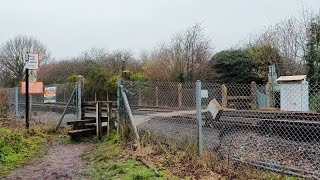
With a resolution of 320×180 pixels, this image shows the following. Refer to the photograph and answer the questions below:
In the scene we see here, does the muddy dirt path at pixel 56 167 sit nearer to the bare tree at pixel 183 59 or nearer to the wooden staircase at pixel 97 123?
the wooden staircase at pixel 97 123

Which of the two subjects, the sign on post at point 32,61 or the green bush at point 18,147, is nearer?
the green bush at point 18,147

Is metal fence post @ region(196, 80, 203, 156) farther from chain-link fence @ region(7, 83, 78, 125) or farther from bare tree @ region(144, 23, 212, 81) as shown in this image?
bare tree @ region(144, 23, 212, 81)

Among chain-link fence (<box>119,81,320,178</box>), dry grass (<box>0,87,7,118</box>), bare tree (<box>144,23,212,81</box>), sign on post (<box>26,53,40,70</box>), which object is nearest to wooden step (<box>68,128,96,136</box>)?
chain-link fence (<box>119,81,320,178</box>)

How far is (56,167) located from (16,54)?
41.9 metres

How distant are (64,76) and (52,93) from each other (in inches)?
794

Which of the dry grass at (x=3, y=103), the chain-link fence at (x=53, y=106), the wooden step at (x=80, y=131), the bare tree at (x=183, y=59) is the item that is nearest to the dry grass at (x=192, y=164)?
the wooden step at (x=80, y=131)

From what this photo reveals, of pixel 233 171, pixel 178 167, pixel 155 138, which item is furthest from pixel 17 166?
pixel 233 171

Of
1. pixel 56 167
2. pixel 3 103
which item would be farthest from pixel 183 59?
pixel 56 167

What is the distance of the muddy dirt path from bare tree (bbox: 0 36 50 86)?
3434cm

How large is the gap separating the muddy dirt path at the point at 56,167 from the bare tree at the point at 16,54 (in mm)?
34339

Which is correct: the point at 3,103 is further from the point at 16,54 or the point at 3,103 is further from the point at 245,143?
the point at 16,54

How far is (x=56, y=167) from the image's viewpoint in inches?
310

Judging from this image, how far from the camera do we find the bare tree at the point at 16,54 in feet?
144

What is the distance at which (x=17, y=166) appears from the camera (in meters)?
7.96
